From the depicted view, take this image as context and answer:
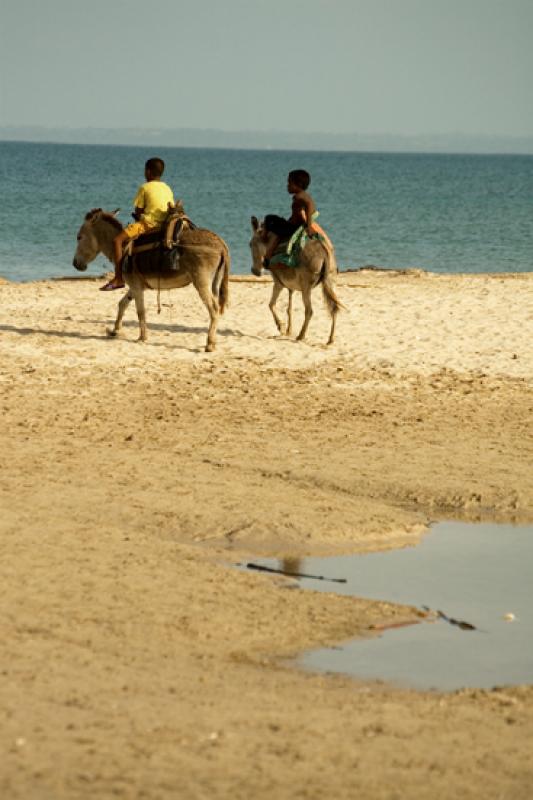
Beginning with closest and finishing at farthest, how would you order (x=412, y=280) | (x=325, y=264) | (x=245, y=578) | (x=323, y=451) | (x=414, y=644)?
1. (x=414, y=644)
2. (x=245, y=578)
3. (x=323, y=451)
4. (x=325, y=264)
5. (x=412, y=280)

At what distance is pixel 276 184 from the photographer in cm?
10469

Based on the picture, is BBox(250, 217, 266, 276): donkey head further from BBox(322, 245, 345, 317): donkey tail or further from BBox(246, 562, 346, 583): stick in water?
BBox(246, 562, 346, 583): stick in water

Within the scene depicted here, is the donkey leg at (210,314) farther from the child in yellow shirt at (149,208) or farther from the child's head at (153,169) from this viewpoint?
the child's head at (153,169)

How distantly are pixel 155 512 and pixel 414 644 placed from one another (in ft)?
9.59

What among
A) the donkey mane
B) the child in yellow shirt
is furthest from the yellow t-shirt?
the donkey mane

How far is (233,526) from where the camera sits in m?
10.6

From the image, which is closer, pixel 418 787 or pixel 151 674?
pixel 418 787

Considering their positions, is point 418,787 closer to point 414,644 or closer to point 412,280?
point 414,644

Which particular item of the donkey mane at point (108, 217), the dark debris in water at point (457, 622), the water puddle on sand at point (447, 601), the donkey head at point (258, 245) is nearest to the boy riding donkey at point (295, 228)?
the donkey head at point (258, 245)

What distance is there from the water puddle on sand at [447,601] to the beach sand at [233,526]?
0.21 metres

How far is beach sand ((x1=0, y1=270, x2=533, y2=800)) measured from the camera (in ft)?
21.6

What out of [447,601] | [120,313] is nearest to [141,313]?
[120,313]

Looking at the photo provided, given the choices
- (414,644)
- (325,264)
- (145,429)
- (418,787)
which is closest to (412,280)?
(325,264)

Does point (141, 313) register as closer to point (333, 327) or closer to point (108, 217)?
point (108, 217)
